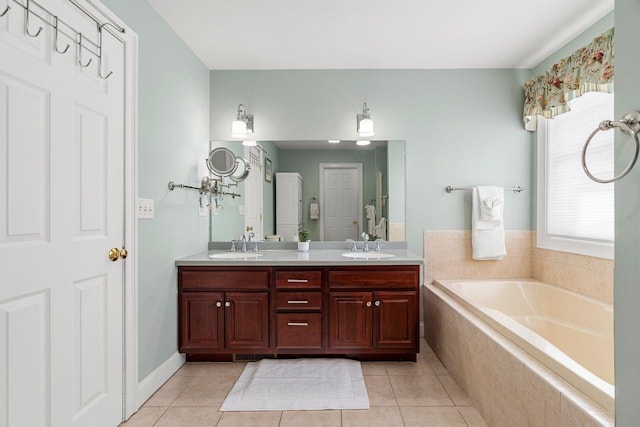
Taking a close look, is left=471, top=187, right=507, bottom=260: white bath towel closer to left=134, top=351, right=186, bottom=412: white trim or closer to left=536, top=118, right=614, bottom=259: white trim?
left=536, top=118, right=614, bottom=259: white trim

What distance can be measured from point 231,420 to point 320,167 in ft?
6.71

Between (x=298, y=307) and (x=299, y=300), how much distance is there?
0.17 feet

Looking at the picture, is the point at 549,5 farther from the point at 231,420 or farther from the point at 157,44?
the point at 231,420

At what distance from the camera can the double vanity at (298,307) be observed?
265cm

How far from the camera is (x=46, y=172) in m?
1.48

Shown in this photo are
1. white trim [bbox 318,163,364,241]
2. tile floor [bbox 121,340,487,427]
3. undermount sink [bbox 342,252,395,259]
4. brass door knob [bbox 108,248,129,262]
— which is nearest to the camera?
brass door knob [bbox 108,248,129,262]

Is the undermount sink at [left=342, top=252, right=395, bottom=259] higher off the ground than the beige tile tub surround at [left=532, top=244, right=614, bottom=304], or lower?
higher

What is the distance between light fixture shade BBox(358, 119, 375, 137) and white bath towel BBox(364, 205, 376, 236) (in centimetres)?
62

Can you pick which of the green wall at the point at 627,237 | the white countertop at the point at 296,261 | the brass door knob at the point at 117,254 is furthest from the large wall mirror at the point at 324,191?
the green wall at the point at 627,237

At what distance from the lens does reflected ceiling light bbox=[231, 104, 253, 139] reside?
126 inches

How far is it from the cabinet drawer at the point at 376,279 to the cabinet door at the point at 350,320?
0.07m

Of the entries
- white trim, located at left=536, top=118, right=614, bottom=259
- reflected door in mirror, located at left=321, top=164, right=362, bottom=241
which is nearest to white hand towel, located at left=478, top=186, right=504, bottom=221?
white trim, located at left=536, top=118, right=614, bottom=259

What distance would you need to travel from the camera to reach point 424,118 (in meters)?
3.28

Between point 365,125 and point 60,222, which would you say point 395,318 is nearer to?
point 365,125
